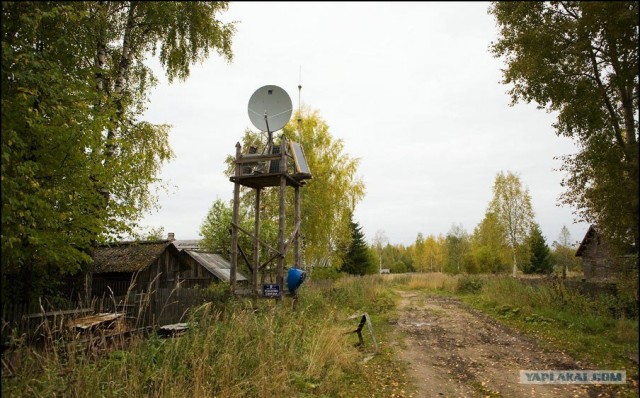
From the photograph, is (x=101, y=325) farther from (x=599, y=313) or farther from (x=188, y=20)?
(x=599, y=313)

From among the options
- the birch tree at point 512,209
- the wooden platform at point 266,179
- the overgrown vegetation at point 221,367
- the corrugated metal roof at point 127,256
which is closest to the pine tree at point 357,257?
the birch tree at point 512,209

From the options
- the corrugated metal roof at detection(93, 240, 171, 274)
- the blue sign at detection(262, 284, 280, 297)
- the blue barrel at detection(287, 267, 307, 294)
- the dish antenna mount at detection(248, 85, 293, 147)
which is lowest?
the blue sign at detection(262, 284, 280, 297)

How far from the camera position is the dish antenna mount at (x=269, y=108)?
10672 millimetres

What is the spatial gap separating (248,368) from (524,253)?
34.4 metres

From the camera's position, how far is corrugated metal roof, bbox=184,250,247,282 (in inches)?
873

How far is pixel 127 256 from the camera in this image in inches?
643

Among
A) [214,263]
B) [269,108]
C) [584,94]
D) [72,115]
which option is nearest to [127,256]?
[214,263]

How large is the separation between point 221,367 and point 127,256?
12.8 m

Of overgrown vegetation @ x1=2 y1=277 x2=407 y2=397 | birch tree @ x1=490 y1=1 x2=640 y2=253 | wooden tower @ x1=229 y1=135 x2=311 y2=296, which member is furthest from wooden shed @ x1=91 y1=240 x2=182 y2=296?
birch tree @ x1=490 y1=1 x2=640 y2=253

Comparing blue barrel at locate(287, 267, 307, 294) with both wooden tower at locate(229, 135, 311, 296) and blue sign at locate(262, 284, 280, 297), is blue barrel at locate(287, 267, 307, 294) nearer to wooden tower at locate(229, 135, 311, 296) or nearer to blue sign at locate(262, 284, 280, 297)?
wooden tower at locate(229, 135, 311, 296)

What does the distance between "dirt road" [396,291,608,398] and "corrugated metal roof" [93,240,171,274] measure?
985 centimetres

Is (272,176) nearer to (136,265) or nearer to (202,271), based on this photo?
(136,265)

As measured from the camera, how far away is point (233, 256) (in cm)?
1044

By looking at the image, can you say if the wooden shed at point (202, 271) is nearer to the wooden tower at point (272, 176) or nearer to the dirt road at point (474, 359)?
the wooden tower at point (272, 176)
